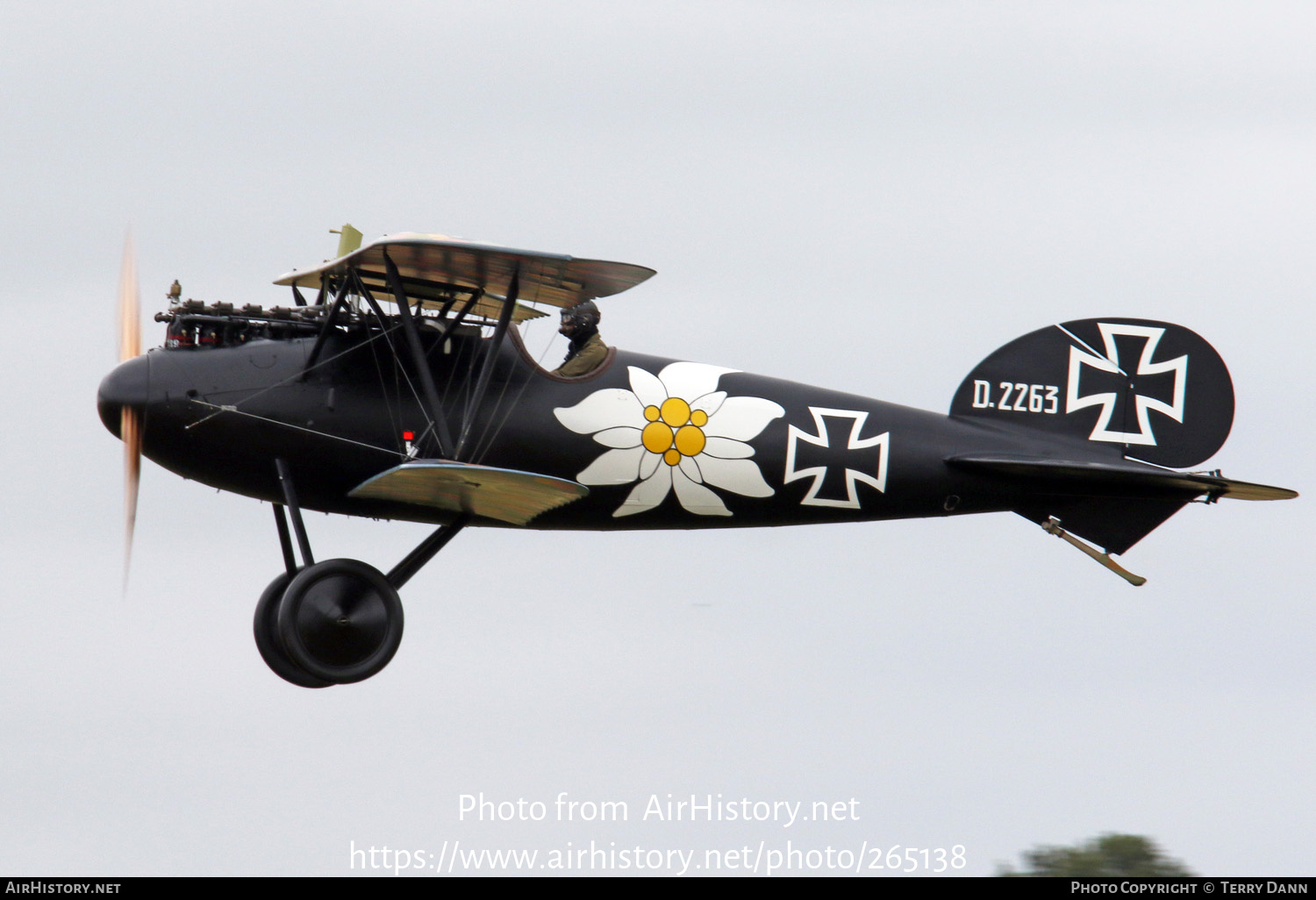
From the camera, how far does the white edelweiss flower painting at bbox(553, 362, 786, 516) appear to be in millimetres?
15062

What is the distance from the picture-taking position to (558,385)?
15.0 metres

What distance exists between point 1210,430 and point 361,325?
7.19m

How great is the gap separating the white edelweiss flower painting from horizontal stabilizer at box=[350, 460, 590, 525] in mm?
737

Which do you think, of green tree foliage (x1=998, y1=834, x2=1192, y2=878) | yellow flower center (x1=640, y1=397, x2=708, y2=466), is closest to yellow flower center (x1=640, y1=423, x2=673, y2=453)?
yellow flower center (x1=640, y1=397, x2=708, y2=466)

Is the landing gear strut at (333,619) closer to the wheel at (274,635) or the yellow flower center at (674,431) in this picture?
the wheel at (274,635)

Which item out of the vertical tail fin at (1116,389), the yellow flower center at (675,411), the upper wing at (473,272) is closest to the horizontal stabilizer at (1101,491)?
the vertical tail fin at (1116,389)

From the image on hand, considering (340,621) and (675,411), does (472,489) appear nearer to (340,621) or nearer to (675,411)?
(340,621)

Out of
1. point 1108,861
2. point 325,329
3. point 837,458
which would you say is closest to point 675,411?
point 837,458

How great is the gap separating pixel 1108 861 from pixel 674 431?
10.3 meters

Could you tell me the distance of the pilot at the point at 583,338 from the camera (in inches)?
598

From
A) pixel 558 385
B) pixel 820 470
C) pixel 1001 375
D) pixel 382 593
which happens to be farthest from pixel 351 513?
pixel 1001 375

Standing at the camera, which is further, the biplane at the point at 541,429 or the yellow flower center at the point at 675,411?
the yellow flower center at the point at 675,411

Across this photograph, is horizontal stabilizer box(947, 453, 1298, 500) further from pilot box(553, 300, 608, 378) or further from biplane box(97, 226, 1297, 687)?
pilot box(553, 300, 608, 378)

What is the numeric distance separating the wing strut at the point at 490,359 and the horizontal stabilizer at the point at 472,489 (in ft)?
0.94
